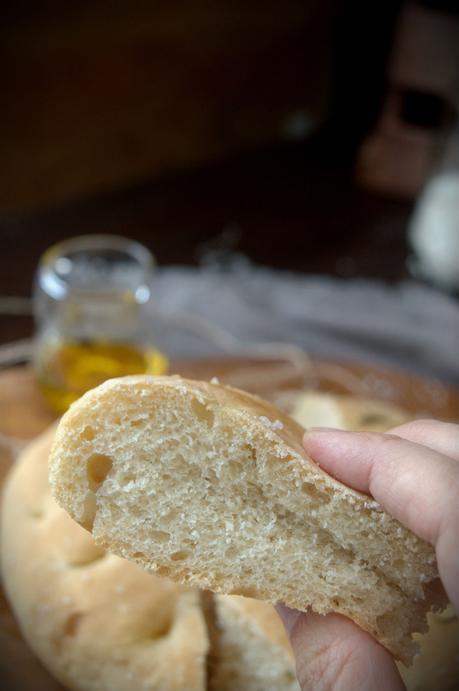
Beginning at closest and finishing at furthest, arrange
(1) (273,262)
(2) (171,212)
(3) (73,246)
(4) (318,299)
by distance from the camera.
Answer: (3) (73,246), (4) (318,299), (1) (273,262), (2) (171,212)

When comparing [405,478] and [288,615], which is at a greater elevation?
[405,478]

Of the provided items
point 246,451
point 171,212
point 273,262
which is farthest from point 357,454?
point 171,212

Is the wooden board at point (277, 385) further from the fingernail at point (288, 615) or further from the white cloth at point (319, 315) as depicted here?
the fingernail at point (288, 615)

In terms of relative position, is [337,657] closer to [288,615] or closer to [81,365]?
[288,615]

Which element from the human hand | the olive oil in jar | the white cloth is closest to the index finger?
the human hand

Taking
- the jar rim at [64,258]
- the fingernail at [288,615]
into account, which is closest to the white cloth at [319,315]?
the jar rim at [64,258]

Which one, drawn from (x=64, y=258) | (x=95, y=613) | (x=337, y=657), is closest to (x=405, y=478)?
(x=337, y=657)

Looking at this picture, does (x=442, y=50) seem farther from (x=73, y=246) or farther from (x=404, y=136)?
(x=73, y=246)
